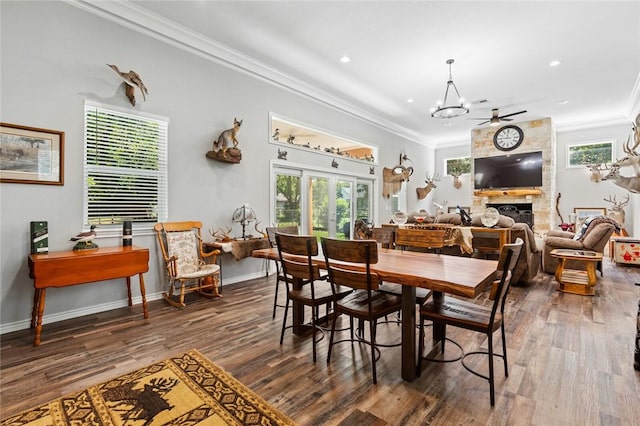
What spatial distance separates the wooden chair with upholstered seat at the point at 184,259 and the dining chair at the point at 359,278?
6.97 feet

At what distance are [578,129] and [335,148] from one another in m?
6.96

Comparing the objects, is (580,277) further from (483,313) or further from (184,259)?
(184,259)

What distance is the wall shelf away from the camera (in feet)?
26.6

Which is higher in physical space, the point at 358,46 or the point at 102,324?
the point at 358,46

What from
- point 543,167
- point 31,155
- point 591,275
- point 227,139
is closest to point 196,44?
point 227,139

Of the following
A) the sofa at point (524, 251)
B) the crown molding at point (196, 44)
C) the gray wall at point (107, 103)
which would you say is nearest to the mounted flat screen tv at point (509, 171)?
the sofa at point (524, 251)

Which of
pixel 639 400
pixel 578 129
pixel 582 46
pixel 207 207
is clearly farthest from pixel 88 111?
pixel 578 129

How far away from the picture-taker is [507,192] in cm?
848

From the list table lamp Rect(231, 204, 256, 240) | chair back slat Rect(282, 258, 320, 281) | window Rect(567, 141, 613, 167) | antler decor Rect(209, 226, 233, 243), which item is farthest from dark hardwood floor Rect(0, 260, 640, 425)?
window Rect(567, 141, 613, 167)

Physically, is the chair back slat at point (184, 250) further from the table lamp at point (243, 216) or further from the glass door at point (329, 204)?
the glass door at point (329, 204)

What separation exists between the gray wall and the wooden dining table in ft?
8.58

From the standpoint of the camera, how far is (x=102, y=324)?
3.02 meters

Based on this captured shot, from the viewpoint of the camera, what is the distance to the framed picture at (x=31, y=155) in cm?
282

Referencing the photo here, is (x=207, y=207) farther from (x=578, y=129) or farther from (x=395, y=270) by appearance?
(x=578, y=129)
